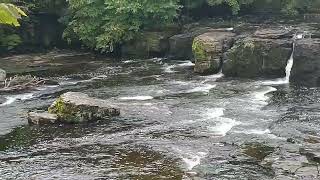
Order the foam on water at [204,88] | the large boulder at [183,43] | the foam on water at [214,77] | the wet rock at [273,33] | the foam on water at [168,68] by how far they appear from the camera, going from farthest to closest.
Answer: the large boulder at [183,43], the foam on water at [168,68], the wet rock at [273,33], the foam on water at [214,77], the foam on water at [204,88]

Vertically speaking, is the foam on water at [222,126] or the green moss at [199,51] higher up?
the green moss at [199,51]

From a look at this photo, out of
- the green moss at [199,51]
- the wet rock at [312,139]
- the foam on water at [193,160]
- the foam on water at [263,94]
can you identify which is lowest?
the foam on water at [263,94]

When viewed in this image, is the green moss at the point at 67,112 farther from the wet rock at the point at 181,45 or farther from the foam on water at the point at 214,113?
the wet rock at the point at 181,45

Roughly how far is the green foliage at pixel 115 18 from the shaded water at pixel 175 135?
7.77 m

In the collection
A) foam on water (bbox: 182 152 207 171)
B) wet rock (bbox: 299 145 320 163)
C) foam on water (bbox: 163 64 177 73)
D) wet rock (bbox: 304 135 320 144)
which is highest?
wet rock (bbox: 299 145 320 163)

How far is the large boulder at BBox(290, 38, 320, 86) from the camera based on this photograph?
24.5 m

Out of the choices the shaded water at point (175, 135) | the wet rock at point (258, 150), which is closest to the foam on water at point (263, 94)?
the shaded water at point (175, 135)

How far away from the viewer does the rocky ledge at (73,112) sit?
19.1 metres

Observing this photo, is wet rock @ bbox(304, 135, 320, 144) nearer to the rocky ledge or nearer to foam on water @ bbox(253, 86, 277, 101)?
foam on water @ bbox(253, 86, 277, 101)

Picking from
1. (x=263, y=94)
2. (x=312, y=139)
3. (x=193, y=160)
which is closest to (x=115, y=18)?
(x=263, y=94)

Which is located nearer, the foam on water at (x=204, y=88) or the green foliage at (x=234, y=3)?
the foam on water at (x=204, y=88)

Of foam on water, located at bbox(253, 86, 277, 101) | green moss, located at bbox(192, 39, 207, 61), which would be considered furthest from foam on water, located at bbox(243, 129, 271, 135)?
green moss, located at bbox(192, 39, 207, 61)

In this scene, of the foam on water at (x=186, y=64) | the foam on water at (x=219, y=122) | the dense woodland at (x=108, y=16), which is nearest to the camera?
the foam on water at (x=219, y=122)

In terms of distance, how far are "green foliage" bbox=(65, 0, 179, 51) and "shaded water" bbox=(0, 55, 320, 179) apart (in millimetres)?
7770
